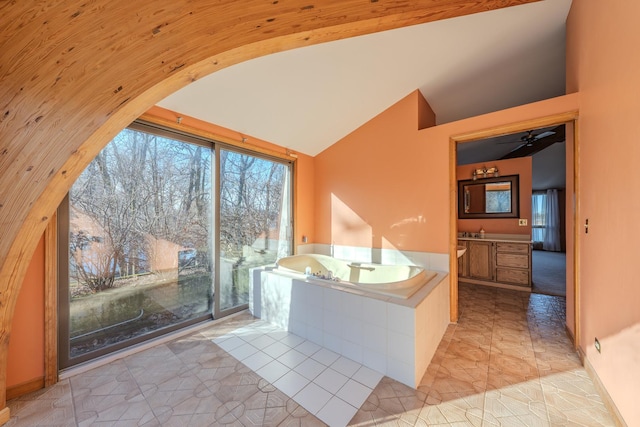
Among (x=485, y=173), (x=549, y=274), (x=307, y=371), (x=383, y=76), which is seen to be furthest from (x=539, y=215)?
(x=307, y=371)

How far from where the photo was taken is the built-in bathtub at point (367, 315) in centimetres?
171

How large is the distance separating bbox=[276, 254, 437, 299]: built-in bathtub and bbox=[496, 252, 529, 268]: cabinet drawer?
214 cm

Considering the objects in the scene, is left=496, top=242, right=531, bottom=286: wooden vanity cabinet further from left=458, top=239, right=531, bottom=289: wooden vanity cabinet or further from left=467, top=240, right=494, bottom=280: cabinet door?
left=467, top=240, right=494, bottom=280: cabinet door

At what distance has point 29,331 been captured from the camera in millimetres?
1631

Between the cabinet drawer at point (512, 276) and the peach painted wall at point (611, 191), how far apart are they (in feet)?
6.68

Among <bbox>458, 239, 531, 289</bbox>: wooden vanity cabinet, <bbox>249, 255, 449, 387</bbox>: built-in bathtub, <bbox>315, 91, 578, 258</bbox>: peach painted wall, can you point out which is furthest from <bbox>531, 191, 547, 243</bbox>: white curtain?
<bbox>249, 255, 449, 387</bbox>: built-in bathtub

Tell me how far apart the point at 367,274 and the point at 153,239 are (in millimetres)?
2455

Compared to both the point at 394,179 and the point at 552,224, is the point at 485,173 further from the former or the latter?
the point at 552,224

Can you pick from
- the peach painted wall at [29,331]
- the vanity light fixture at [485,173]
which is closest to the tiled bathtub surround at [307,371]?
the peach painted wall at [29,331]

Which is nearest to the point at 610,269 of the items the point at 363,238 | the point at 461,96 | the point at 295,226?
the point at 363,238

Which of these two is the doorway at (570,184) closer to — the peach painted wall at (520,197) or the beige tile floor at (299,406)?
the beige tile floor at (299,406)

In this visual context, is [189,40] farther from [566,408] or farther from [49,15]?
[566,408]

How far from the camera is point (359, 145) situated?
11.2 feet

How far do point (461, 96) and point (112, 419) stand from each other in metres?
4.65
